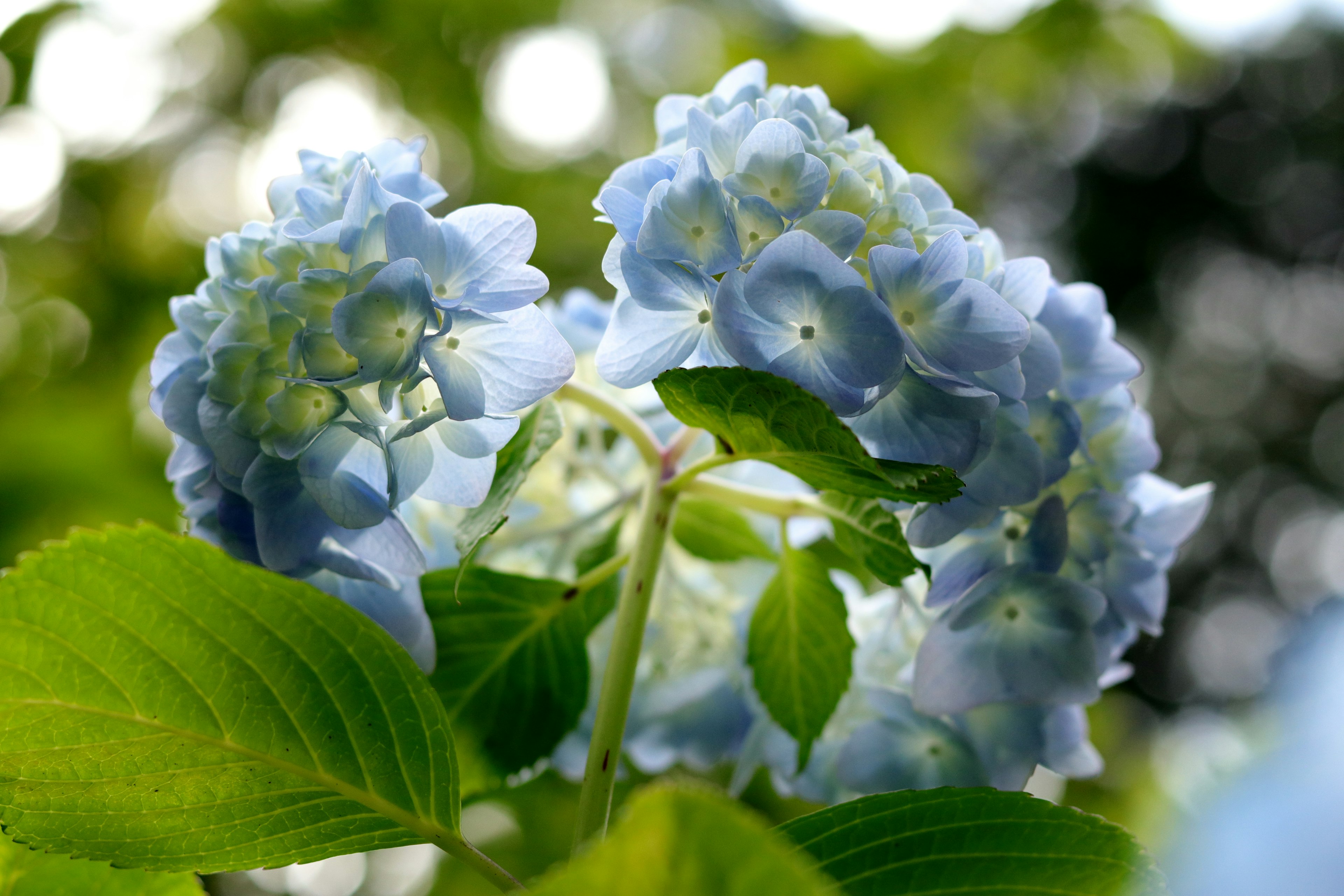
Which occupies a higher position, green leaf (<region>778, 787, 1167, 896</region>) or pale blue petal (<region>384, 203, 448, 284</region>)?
pale blue petal (<region>384, 203, 448, 284</region>)

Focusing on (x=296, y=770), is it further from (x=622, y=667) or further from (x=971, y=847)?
(x=971, y=847)

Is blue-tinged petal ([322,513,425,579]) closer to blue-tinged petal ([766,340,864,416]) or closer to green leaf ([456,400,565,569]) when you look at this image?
green leaf ([456,400,565,569])

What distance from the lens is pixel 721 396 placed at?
0.38 m

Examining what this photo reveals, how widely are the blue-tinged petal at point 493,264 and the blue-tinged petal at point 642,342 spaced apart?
0.11 feet

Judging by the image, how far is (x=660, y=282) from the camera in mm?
392

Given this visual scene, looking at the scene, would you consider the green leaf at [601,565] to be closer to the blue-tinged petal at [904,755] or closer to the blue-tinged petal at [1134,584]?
the blue-tinged petal at [904,755]

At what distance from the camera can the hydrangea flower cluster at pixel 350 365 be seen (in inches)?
15.0

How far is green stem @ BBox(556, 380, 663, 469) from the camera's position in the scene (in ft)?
1.65

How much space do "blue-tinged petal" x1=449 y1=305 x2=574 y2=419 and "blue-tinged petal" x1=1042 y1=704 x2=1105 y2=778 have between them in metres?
0.31

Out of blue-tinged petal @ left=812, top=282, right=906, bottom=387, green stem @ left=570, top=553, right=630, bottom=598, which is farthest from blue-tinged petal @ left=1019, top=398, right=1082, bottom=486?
green stem @ left=570, top=553, right=630, bottom=598

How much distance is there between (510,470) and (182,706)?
16 centimetres

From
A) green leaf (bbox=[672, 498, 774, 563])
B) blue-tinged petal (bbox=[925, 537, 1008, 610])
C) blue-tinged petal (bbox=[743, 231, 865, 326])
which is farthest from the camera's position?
green leaf (bbox=[672, 498, 774, 563])

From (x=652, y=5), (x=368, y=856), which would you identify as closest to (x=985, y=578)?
(x=368, y=856)

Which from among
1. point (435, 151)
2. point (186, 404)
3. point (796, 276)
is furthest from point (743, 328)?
point (435, 151)
